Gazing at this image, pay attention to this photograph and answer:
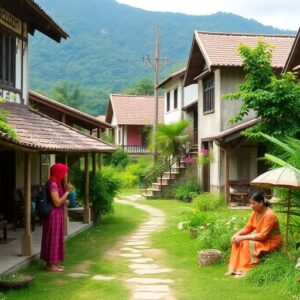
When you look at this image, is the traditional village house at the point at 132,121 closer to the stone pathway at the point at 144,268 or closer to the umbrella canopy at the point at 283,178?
the stone pathway at the point at 144,268

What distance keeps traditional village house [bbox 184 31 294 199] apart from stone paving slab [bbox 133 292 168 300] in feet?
39.8

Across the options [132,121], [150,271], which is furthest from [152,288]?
[132,121]

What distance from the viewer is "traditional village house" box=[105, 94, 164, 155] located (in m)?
42.0

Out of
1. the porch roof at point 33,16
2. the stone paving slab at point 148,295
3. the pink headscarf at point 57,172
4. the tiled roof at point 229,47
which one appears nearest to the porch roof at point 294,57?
the tiled roof at point 229,47

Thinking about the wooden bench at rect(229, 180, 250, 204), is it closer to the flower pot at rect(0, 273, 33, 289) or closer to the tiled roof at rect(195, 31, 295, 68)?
the tiled roof at rect(195, 31, 295, 68)

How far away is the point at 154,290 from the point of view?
25.8ft

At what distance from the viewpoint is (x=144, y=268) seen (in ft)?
31.2

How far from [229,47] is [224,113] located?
2783 millimetres

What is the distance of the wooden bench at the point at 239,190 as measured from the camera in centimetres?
2014

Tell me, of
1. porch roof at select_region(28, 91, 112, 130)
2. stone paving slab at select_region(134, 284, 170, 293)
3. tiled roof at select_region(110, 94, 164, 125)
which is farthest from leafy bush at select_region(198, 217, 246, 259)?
tiled roof at select_region(110, 94, 164, 125)

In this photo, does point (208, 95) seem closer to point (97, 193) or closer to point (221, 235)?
point (97, 193)

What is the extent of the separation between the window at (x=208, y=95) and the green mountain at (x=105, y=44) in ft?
178

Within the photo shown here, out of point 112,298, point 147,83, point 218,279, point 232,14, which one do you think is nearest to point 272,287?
point 218,279

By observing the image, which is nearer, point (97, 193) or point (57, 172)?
point (57, 172)
